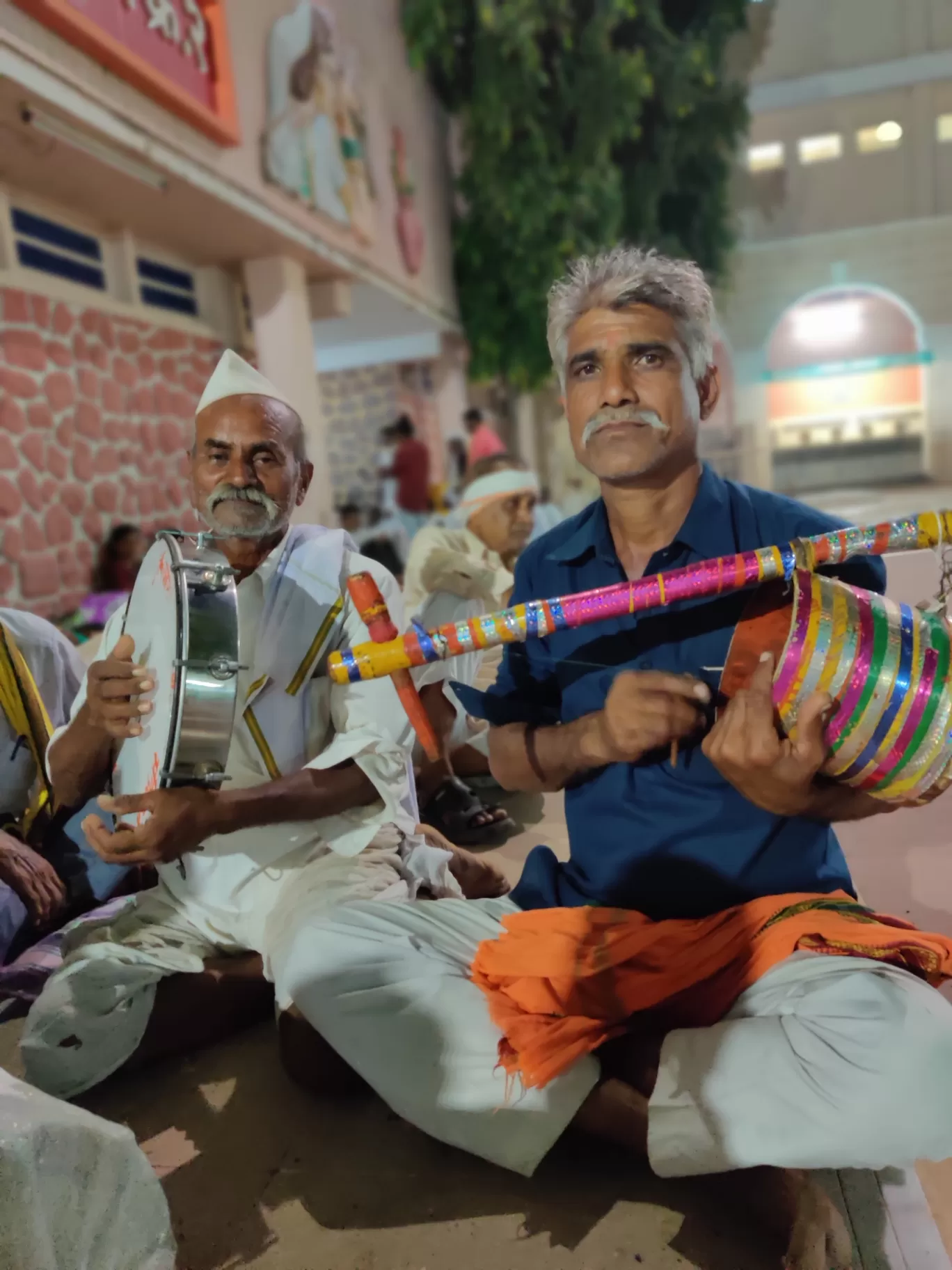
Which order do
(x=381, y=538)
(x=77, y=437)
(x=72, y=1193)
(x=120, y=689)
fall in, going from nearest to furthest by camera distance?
(x=72, y=1193), (x=120, y=689), (x=77, y=437), (x=381, y=538)

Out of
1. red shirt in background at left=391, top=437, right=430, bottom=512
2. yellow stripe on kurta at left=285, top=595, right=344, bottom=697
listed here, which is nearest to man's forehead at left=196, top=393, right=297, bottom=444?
yellow stripe on kurta at left=285, top=595, right=344, bottom=697

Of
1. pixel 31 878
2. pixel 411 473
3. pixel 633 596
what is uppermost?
pixel 411 473

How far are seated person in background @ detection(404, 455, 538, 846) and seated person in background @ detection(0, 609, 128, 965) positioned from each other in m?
0.97

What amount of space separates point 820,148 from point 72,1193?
15.7m

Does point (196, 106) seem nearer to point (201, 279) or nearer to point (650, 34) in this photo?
point (201, 279)

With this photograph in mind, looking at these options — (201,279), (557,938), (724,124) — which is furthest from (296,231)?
(724,124)

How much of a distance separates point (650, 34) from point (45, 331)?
29.7ft

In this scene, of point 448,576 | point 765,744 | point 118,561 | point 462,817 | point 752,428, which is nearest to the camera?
point 765,744

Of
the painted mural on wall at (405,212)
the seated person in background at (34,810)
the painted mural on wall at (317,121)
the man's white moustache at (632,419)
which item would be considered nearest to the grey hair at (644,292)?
the man's white moustache at (632,419)

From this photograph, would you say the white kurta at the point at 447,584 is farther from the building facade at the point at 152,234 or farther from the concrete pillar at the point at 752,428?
the concrete pillar at the point at 752,428

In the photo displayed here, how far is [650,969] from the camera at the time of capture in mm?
1424

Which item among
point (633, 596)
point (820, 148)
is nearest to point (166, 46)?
point (633, 596)

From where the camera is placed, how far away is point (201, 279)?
6297mm

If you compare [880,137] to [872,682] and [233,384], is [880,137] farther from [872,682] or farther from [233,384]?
[872,682]
